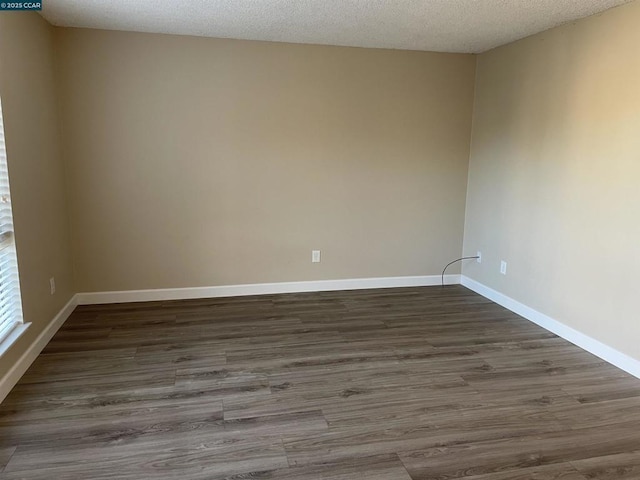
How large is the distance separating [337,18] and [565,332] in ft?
9.67

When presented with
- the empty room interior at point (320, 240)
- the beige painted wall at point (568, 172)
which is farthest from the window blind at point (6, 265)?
the beige painted wall at point (568, 172)

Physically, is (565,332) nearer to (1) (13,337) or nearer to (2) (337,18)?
(2) (337,18)

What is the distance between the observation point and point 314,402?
2408 mm

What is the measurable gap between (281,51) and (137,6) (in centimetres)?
131

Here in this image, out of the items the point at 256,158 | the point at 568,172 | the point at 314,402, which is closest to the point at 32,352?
the point at 314,402

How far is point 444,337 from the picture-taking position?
3.34 metres

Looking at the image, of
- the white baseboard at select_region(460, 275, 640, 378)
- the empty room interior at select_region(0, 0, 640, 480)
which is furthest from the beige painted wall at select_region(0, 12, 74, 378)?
the white baseboard at select_region(460, 275, 640, 378)

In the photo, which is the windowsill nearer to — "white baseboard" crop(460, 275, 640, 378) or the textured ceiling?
the textured ceiling

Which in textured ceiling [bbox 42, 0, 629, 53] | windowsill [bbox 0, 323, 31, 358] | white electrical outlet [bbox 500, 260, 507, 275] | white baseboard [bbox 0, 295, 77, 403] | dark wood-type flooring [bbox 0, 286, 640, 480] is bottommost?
dark wood-type flooring [bbox 0, 286, 640, 480]

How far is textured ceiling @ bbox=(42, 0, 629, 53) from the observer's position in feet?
9.48

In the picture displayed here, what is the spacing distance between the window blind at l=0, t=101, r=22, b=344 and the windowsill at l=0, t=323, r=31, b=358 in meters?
0.02

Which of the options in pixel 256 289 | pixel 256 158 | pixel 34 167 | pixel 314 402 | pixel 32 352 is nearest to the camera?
pixel 314 402

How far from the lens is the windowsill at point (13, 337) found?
2410 millimetres

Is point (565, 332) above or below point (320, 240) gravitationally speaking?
below
